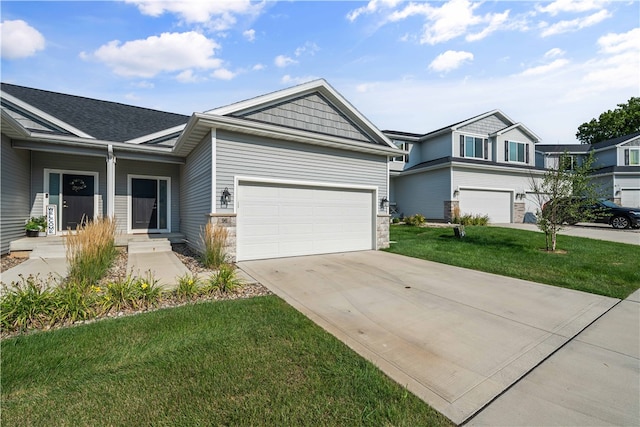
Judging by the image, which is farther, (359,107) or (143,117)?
(143,117)

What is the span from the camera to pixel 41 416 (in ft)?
6.51

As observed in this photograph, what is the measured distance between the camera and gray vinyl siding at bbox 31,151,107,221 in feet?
30.1

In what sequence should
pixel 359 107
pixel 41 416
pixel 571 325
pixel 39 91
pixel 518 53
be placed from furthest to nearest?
pixel 39 91, pixel 359 107, pixel 518 53, pixel 571 325, pixel 41 416

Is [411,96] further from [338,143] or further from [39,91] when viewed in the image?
[39,91]

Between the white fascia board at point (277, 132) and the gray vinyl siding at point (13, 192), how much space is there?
4.13 meters

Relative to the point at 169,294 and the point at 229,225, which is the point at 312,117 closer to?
the point at 229,225

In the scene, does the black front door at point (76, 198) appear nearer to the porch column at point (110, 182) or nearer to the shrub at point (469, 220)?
the porch column at point (110, 182)

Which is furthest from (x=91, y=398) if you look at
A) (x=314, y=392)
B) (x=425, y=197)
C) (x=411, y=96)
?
(x=425, y=197)

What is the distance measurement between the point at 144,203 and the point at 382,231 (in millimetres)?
8961

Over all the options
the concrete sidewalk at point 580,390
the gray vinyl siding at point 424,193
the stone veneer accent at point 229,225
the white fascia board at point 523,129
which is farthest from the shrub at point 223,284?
the white fascia board at point 523,129

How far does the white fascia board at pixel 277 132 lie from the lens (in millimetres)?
6938

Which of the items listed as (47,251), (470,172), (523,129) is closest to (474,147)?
(470,172)

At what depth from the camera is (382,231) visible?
31.8 ft

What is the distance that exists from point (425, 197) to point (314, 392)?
17.9 m
